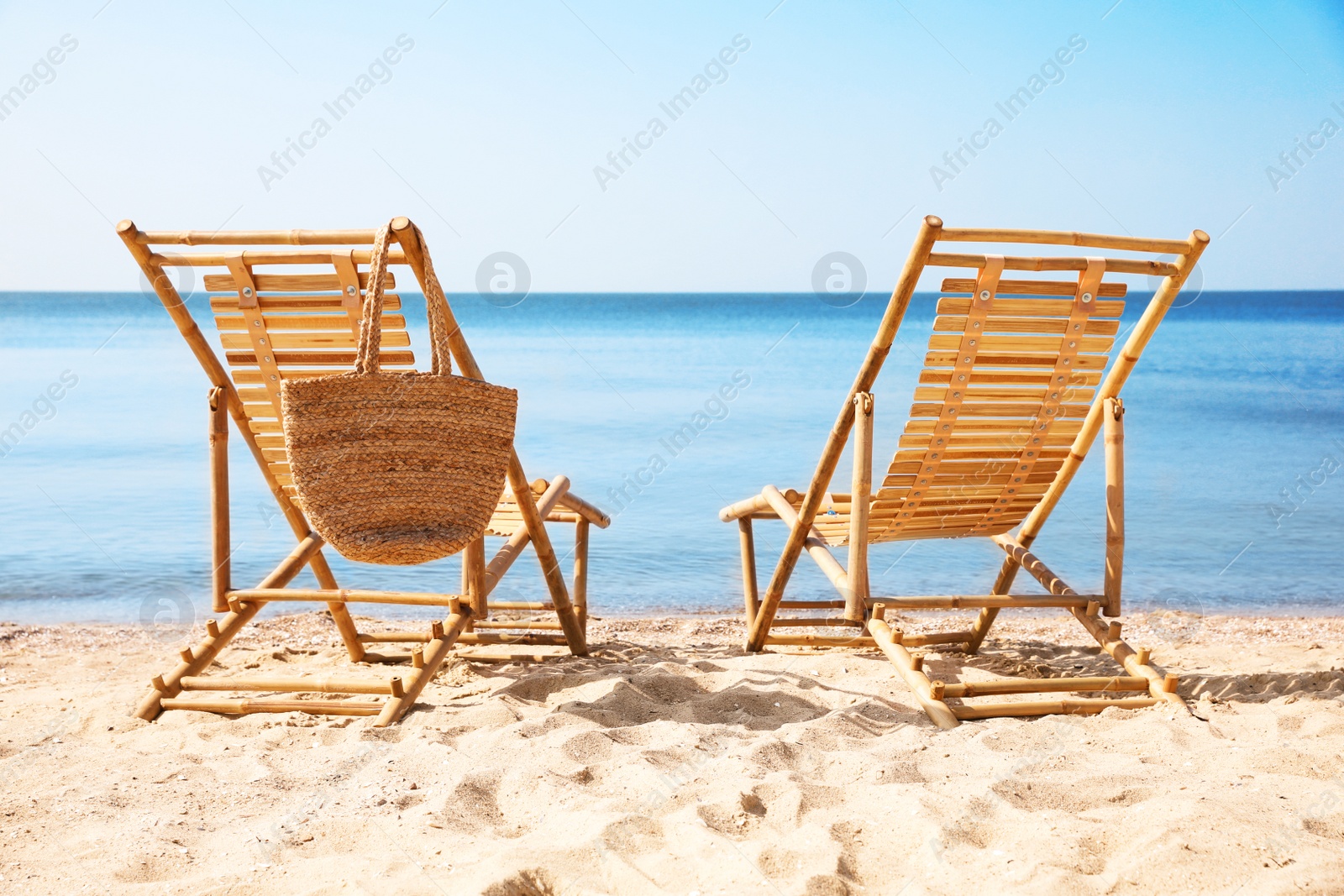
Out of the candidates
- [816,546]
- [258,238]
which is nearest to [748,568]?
[816,546]

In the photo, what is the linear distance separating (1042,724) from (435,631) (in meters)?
1.82

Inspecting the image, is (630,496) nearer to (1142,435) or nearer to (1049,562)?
(1049,562)

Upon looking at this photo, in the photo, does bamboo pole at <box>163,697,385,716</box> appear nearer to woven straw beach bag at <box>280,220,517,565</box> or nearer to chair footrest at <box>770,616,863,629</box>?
woven straw beach bag at <box>280,220,517,565</box>

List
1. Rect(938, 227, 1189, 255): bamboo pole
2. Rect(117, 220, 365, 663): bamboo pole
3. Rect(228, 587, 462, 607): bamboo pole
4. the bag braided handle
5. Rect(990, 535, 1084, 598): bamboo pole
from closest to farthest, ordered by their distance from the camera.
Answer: the bag braided handle
Rect(938, 227, 1189, 255): bamboo pole
Rect(117, 220, 365, 663): bamboo pole
Rect(228, 587, 462, 607): bamboo pole
Rect(990, 535, 1084, 598): bamboo pole

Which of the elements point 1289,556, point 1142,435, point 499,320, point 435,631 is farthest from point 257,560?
point 499,320

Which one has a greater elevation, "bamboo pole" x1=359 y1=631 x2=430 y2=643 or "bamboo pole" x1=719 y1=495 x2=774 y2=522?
"bamboo pole" x1=719 y1=495 x2=774 y2=522

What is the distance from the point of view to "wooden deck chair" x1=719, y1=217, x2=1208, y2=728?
3.03 m

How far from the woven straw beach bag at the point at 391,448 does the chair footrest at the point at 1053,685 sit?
1547mm

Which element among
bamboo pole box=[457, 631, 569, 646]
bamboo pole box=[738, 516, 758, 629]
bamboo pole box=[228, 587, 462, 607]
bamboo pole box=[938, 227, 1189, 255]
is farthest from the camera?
bamboo pole box=[738, 516, 758, 629]

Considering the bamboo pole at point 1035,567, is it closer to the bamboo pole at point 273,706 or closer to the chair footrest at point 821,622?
the chair footrest at point 821,622

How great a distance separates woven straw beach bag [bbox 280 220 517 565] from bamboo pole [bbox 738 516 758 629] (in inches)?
60.9

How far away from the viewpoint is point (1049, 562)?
21.8ft

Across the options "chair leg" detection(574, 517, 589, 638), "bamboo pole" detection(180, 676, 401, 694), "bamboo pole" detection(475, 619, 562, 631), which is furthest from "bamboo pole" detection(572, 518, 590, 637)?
"bamboo pole" detection(180, 676, 401, 694)

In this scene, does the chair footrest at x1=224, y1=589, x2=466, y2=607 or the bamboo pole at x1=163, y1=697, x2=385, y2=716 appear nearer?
the bamboo pole at x1=163, y1=697, x2=385, y2=716
